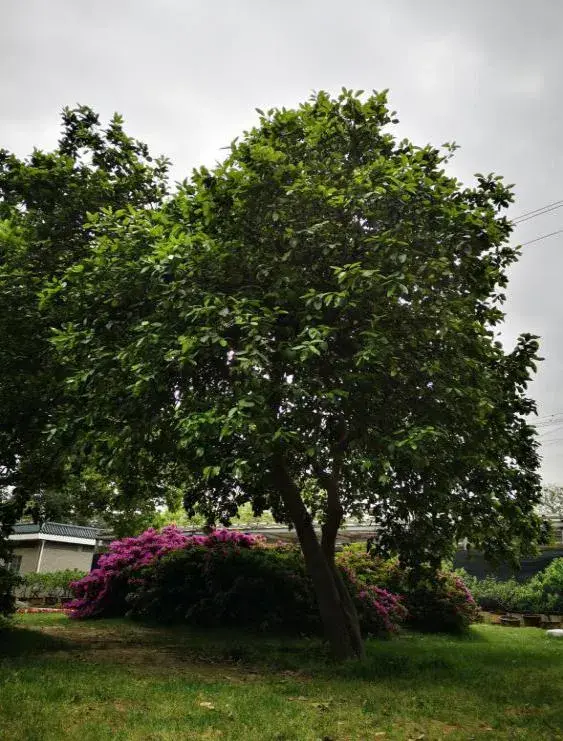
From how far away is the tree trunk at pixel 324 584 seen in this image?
39.4ft

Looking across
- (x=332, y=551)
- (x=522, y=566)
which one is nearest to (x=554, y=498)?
(x=522, y=566)

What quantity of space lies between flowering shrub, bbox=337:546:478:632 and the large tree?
905 cm

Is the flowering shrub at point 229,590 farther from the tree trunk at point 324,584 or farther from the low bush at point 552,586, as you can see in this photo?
the low bush at point 552,586

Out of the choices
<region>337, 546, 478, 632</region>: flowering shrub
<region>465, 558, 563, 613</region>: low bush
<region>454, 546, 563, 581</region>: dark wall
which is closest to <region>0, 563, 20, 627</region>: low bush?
<region>337, 546, 478, 632</region>: flowering shrub

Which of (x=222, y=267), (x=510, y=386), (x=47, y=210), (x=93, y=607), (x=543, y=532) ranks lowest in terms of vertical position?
(x=93, y=607)

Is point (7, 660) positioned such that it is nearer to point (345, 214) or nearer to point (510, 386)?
point (345, 214)

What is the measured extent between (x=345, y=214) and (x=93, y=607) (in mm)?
16088

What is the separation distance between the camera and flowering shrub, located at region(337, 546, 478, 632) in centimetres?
1966

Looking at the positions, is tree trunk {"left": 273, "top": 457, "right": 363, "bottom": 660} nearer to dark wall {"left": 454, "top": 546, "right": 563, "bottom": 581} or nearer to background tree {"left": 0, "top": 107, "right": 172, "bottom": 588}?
background tree {"left": 0, "top": 107, "right": 172, "bottom": 588}

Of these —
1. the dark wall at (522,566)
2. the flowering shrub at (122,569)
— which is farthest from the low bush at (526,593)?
the flowering shrub at (122,569)

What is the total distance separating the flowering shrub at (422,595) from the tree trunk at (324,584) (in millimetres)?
7163

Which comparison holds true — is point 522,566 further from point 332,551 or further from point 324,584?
point 324,584

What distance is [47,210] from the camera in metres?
13.2

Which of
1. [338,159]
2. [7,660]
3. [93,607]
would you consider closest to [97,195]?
[338,159]
